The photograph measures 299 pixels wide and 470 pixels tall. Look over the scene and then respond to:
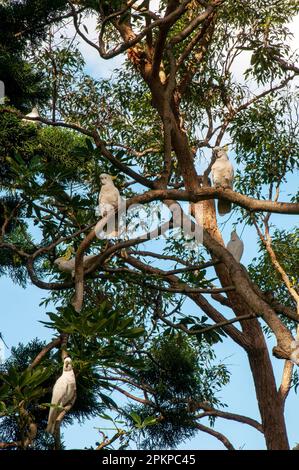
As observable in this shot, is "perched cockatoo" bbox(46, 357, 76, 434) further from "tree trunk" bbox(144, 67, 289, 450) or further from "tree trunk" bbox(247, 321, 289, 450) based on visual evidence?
"tree trunk" bbox(247, 321, 289, 450)

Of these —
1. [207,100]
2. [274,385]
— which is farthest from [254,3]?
[274,385]

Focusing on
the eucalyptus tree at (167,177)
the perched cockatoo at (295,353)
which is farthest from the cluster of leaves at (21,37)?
the perched cockatoo at (295,353)

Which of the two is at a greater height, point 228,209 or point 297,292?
point 297,292

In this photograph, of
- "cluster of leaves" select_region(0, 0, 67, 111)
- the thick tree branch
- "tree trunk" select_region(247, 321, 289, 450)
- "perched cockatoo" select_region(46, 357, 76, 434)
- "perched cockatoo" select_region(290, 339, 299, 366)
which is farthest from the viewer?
the thick tree branch

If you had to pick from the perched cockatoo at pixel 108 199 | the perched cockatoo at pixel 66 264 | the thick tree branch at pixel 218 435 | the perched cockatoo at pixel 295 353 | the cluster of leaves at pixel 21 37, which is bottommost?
the perched cockatoo at pixel 295 353

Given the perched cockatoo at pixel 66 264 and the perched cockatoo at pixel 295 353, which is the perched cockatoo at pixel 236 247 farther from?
the perched cockatoo at pixel 295 353

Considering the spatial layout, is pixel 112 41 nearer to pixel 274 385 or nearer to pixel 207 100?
pixel 207 100

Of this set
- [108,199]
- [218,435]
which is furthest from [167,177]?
[218,435]

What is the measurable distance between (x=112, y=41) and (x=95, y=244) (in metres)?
4.83

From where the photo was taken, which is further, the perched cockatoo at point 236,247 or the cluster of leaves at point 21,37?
the cluster of leaves at point 21,37

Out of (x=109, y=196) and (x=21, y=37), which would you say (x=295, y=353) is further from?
(x=21, y=37)

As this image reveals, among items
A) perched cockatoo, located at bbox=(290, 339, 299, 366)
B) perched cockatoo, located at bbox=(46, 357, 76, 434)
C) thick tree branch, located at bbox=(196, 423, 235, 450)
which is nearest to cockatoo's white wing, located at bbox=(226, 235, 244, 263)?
thick tree branch, located at bbox=(196, 423, 235, 450)
